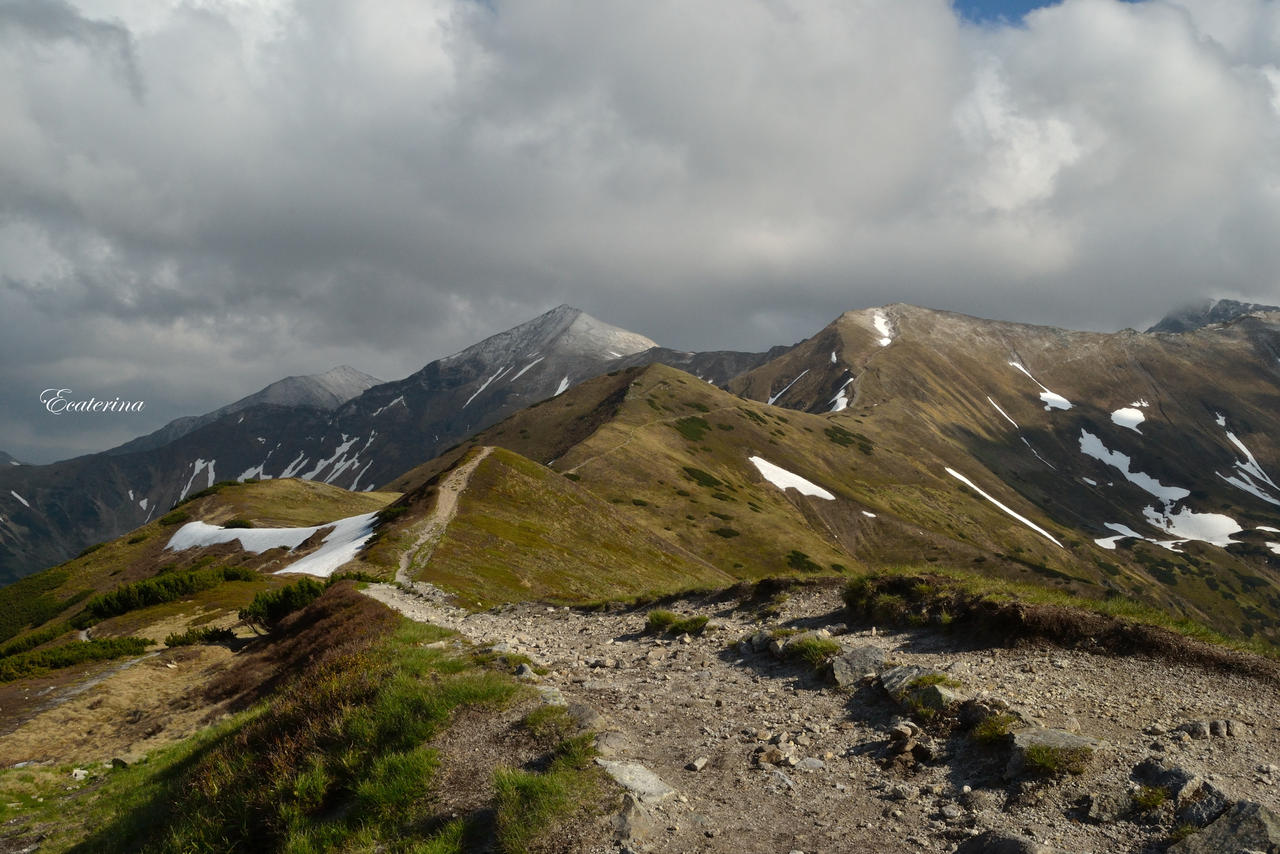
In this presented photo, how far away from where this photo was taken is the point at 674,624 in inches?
838

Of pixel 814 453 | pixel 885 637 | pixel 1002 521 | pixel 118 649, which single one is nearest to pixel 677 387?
pixel 814 453

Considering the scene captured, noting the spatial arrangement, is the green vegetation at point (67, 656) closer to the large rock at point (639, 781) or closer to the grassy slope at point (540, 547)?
the grassy slope at point (540, 547)

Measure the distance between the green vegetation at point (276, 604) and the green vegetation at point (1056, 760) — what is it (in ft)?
116

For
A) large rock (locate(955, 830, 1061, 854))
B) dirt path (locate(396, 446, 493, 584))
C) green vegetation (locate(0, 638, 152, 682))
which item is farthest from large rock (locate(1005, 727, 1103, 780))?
dirt path (locate(396, 446, 493, 584))

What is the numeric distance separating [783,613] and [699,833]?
43.4ft

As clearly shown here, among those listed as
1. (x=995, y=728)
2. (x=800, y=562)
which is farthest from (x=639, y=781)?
(x=800, y=562)

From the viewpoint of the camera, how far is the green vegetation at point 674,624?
68.1 feet

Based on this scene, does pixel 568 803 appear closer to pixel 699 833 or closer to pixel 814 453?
pixel 699 833

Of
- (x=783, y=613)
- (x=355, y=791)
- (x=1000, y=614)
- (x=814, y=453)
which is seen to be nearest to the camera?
(x=355, y=791)

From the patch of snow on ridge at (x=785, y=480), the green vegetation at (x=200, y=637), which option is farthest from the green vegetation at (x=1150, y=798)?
the patch of snow on ridge at (x=785, y=480)

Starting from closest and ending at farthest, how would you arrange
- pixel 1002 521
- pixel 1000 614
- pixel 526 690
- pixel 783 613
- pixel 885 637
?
pixel 526 690 → pixel 1000 614 → pixel 885 637 → pixel 783 613 → pixel 1002 521

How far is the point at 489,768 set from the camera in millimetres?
10203

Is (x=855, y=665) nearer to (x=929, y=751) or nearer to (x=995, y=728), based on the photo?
(x=929, y=751)

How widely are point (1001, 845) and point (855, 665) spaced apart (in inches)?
270
